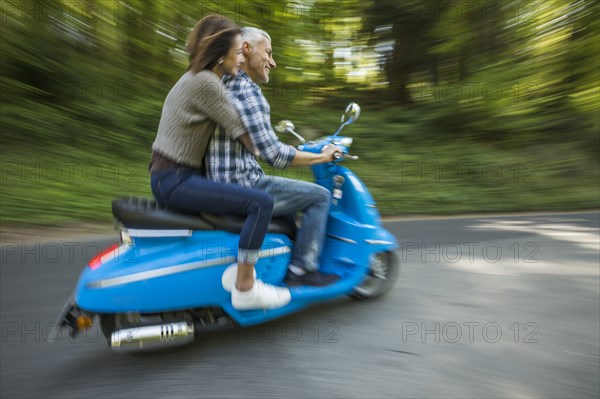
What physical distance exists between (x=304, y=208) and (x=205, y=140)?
78cm

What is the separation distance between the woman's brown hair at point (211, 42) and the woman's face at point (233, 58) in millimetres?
22

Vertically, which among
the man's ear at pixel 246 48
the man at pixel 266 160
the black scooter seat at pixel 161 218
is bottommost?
the black scooter seat at pixel 161 218

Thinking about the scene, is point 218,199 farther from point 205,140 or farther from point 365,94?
point 365,94

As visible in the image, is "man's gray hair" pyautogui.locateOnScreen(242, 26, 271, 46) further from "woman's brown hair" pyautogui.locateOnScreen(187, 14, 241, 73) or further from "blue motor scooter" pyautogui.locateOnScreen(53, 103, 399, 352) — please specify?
"blue motor scooter" pyautogui.locateOnScreen(53, 103, 399, 352)

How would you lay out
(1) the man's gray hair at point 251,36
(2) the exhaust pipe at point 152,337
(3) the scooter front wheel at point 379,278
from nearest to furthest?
1. (2) the exhaust pipe at point 152,337
2. (1) the man's gray hair at point 251,36
3. (3) the scooter front wheel at point 379,278

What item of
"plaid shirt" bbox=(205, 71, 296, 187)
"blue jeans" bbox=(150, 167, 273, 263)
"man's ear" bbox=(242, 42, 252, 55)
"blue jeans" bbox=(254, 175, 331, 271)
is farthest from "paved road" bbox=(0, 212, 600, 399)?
"man's ear" bbox=(242, 42, 252, 55)

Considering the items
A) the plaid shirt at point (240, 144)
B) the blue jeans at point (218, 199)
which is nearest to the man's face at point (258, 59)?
the plaid shirt at point (240, 144)

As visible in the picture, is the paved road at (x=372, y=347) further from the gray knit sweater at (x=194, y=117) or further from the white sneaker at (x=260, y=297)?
the gray knit sweater at (x=194, y=117)

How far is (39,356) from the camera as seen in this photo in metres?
2.62

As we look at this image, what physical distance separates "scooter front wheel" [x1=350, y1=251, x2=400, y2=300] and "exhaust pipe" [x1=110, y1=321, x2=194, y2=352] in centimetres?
131

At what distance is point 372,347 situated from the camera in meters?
2.76

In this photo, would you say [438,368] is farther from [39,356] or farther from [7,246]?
[7,246]

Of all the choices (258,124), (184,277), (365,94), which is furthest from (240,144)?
(365,94)

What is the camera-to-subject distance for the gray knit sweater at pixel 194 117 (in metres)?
2.48
